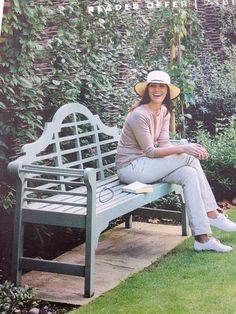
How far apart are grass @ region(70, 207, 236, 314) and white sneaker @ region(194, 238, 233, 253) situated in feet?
0.11

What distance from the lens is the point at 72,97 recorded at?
3883 millimetres

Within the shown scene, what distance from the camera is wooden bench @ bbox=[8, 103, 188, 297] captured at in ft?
9.47

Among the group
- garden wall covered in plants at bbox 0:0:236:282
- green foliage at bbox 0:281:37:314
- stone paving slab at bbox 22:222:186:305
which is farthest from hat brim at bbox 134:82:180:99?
green foliage at bbox 0:281:37:314

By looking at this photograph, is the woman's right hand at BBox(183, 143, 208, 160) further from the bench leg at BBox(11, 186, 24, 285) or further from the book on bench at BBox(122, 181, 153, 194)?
the bench leg at BBox(11, 186, 24, 285)

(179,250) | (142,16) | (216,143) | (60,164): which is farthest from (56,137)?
(216,143)

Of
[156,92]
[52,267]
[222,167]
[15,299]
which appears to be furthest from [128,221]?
[15,299]

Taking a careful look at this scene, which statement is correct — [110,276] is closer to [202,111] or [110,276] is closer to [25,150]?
[25,150]

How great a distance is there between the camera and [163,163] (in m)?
3.64

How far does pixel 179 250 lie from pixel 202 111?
1.96 metres

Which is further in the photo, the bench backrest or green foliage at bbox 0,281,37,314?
the bench backrest

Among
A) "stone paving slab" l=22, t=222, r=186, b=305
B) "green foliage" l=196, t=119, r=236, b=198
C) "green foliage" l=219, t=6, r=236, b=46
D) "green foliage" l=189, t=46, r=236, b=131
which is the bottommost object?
"stone paving slab" l=22, t=222, r=186, b=305

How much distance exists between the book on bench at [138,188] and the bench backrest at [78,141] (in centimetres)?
35

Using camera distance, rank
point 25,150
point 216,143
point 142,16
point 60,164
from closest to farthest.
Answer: point 25,150
point 60,164
point 142,16
point 216,143

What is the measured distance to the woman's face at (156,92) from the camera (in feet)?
12.3
